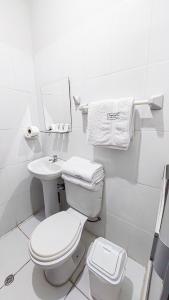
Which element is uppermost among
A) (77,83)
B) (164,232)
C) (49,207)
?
(77,83)

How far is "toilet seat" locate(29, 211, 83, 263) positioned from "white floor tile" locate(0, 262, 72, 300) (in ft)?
1.35

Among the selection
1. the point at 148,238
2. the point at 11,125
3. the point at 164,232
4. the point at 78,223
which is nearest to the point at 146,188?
the point at 148,238

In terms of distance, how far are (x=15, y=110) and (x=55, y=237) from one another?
1234 mm

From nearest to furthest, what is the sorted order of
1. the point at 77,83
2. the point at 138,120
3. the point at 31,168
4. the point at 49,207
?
the point at 138,120 → the point at 77,83 → the point at 31,168 → the point at 49,207

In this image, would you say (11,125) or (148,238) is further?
(11,125)

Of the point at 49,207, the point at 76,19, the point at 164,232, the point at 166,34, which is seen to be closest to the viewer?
the point at 164,232

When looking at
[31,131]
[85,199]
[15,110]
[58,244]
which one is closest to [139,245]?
[85,199]

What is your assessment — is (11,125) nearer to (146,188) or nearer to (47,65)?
(47,65)

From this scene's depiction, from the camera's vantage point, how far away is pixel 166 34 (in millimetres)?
807

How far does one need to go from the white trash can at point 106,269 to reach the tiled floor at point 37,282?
0.55 feet

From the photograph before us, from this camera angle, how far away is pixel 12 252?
1.39 meters

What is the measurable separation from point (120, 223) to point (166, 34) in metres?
1.38

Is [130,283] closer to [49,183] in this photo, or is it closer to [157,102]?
[49,183]

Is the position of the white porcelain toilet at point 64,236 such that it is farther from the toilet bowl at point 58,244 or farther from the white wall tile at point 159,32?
the white wall tile at point 159,32
